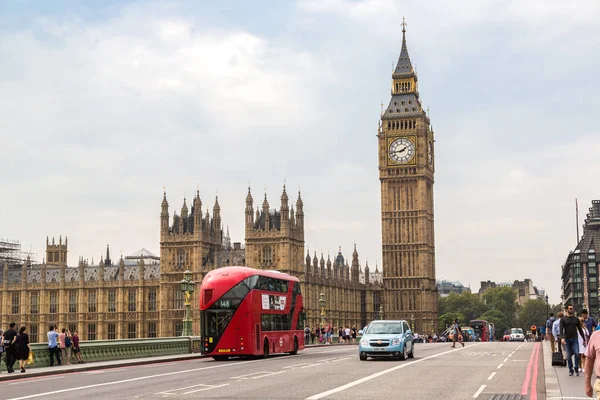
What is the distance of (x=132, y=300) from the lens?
105812 millimetres

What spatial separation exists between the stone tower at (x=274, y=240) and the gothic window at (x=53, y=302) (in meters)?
27.1

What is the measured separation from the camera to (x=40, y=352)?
33500 millimetres

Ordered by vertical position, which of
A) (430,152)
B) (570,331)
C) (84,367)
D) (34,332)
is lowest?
(34,332)

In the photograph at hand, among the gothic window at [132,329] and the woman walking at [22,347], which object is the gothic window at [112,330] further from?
the woman walking at [22,347]

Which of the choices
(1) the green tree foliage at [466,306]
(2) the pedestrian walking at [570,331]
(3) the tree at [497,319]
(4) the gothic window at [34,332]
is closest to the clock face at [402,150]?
(4) the gothic window at [34,332]

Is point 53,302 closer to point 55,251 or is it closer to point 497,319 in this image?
point 55,251

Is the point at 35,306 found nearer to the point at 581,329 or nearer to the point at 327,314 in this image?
the point at 327,314

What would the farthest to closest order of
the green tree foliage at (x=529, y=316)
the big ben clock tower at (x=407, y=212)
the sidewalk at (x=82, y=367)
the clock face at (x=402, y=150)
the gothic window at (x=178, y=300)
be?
the green tree foliage at (x=529, y=316), the clock face at (x=402, y=150), the big ben clock tower at (x=407, y=212), the gothic window at (x=178, y=300), the sidewalk at (x=82, y=367)

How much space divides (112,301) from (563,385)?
90.1m

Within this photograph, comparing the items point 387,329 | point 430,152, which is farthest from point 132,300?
point 387,329

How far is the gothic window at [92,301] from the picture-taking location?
108 m

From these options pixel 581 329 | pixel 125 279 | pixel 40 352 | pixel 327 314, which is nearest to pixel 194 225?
pixel 125 279

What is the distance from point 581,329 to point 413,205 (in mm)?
99592

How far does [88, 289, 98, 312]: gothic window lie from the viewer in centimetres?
10800
